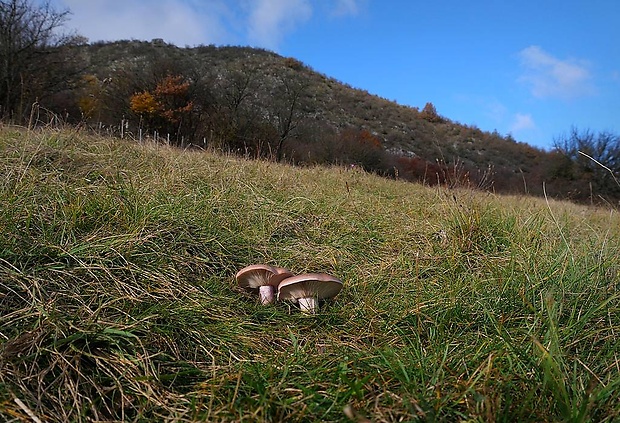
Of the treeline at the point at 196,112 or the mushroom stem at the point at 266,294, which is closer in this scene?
the mushroom stem at the point at 266,294

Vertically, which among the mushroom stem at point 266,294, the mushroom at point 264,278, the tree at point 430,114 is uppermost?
the tree at point 430,114

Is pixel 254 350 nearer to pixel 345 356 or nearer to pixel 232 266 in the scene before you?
pixel 345 356

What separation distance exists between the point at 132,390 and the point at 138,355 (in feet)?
0.40

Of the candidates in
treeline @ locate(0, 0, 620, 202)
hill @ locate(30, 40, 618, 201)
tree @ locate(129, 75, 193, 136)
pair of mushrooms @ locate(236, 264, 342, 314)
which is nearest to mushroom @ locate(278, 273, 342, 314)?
pair of mushrooms @ locate(236, 264, 342, 314)

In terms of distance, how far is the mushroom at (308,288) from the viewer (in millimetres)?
1819

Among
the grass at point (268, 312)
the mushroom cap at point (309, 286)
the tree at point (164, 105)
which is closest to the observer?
the grass at point (268, 312)

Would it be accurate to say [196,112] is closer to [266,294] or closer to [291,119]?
[291,119]

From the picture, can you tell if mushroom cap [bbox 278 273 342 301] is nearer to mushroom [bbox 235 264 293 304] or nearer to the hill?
mushroom [bbox 235 264 293 304]

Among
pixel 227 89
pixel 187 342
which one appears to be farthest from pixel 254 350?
pixel 227 89

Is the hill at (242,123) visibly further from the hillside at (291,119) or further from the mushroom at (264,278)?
the mushroom at (264,278)

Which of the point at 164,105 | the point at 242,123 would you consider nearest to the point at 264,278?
the point at 242,123

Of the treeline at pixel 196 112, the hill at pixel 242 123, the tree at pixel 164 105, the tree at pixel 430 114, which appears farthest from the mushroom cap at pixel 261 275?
the tree at pixel 430 114

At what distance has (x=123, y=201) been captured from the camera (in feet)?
8.19

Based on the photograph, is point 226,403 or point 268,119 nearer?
point 226,403
